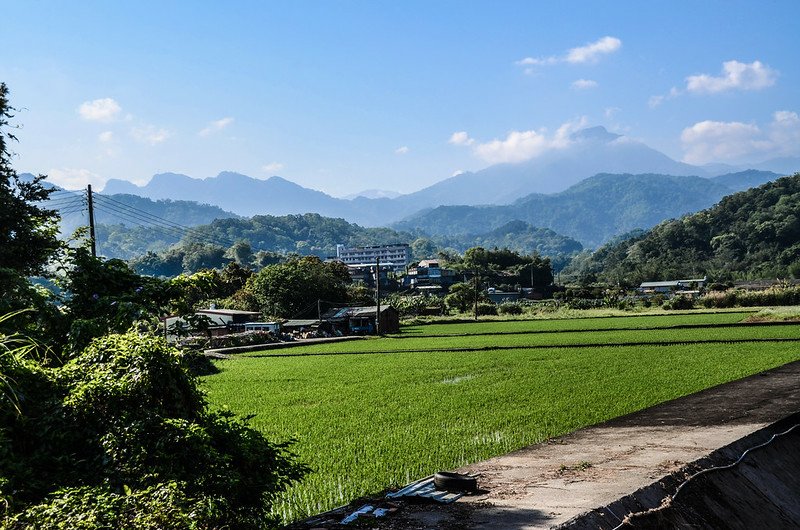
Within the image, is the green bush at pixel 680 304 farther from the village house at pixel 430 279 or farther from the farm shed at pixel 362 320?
the village house at pixel 430 279

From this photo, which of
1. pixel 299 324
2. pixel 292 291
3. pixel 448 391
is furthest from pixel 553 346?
pixel 292 291

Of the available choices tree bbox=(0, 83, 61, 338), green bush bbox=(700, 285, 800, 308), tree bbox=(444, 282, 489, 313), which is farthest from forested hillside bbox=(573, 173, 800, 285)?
tree bbox=(0, 83, 61, 338)

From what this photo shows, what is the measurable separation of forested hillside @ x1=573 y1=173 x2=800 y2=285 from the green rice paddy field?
7572cm

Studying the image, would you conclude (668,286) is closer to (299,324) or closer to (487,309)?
(487,309)

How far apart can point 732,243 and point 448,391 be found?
4420 inches

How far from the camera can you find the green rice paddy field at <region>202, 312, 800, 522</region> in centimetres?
1087

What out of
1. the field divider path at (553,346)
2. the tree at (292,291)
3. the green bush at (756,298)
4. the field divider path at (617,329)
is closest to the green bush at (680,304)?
the green bush at (756,298)

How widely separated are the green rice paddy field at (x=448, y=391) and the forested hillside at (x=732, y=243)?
248 feet

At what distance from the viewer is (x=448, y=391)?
19469mm

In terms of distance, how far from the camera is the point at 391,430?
44.4ft

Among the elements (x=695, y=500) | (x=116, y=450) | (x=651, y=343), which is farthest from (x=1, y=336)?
(x=651, y=343)

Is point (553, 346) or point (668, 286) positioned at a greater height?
point (668, 286)

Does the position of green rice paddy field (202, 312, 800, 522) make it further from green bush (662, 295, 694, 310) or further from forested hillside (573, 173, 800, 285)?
forested hillside (573, 173, 800, 285)

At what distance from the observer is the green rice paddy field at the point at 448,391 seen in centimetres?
1087
